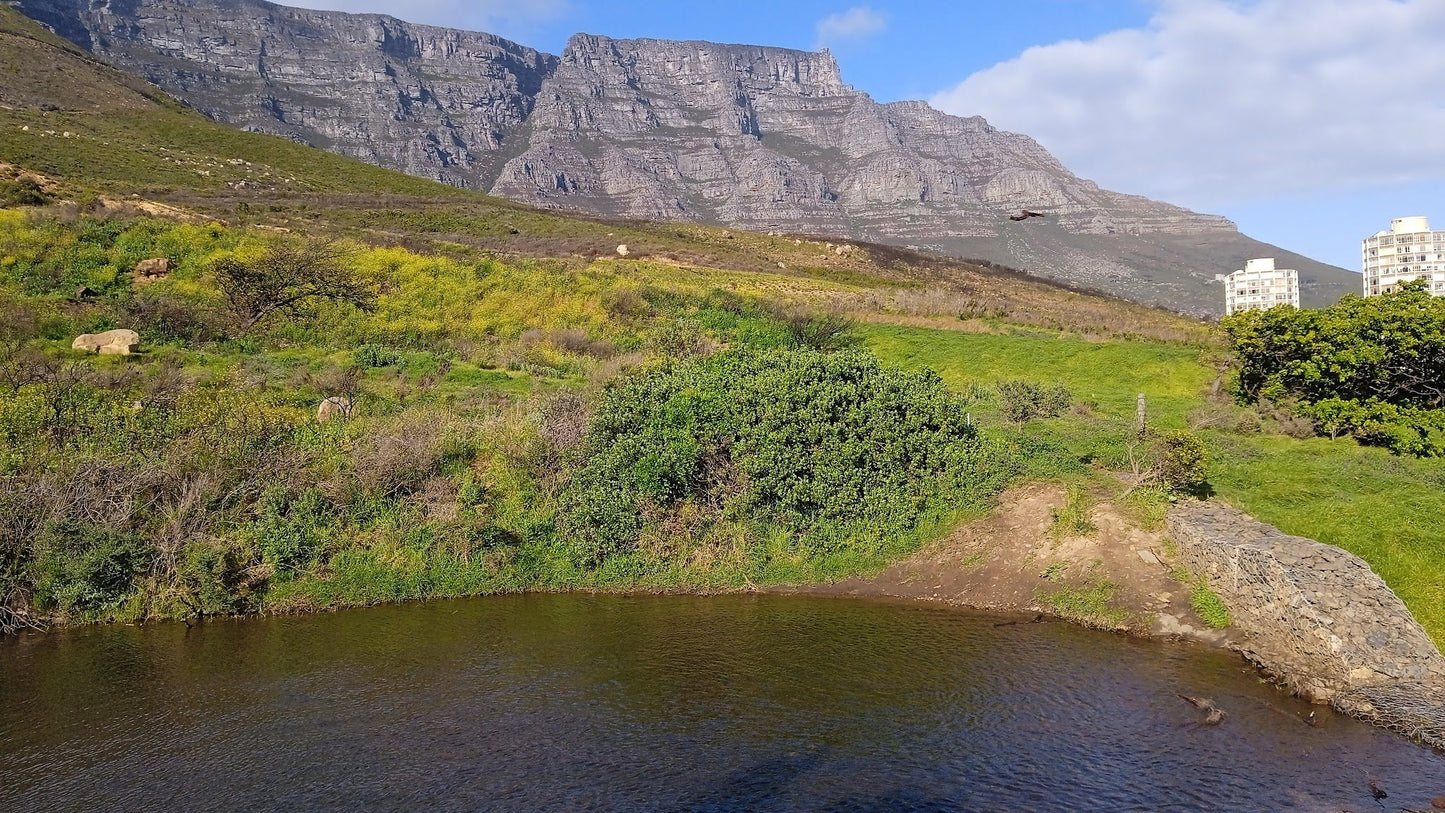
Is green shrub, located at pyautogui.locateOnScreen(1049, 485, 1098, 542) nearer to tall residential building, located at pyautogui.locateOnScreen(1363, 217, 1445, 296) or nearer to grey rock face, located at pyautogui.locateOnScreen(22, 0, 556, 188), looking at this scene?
tall residential building, located at pyautogui.locateOnScreen(1363, 217, 1445, 296)

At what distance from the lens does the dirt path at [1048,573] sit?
1259 cm

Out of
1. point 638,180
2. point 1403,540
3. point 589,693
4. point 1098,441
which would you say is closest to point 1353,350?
point 1098,441

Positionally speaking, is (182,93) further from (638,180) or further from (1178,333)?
(1178,333)

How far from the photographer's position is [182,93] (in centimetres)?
16212

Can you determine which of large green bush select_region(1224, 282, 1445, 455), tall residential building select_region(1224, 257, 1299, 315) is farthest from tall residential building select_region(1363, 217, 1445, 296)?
large green bush select_region(1224, 282, 1445, 455)

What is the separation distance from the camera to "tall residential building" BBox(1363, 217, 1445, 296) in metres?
83.9

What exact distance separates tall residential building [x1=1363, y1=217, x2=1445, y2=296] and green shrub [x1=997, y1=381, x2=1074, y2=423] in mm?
79931

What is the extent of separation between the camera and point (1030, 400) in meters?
21.7

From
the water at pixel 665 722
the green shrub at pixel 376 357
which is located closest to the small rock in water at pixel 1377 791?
the water at pixel 665 722

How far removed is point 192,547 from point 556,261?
30.1m

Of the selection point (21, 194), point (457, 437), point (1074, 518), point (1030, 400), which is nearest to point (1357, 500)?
point (1074, 518)

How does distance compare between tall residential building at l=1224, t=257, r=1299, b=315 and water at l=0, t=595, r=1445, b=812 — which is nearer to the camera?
water at l=0, t=595, r=1445, b=812

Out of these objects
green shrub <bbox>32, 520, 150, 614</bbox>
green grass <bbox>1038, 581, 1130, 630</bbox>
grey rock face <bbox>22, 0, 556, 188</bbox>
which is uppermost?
grey rock face <bbox>22, 0, 556, 188</bbox>

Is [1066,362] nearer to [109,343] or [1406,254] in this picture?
[109,343]
